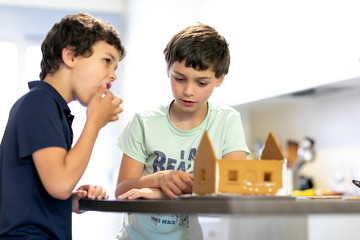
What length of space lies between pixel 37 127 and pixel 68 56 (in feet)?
0.83

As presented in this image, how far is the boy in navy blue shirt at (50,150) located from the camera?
1098 mm

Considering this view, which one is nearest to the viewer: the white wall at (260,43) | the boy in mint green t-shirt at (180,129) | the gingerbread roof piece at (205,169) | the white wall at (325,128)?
the gingerbread roof piece at (205,169)

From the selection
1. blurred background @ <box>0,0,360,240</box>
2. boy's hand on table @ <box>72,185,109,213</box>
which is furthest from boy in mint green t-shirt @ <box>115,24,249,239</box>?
blurred background @ <box>0,0,360,240</box>

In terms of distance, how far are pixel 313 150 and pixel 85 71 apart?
6.62ft

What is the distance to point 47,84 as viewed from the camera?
123 cm

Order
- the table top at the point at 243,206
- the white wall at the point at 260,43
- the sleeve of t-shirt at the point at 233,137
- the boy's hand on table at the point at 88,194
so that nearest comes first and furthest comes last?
the table top at the point at 243,206 < the boy's hand on table at the point at 88,194 < the sleeve of t-shirt at the point at 233,137 < the white wall at the point at 260,43

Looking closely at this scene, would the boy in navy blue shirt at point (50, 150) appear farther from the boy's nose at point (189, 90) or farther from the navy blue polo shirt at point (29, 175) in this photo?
the boy's nose at point (189, 90)

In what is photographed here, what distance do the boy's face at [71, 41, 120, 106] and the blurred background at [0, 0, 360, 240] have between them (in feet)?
2.33

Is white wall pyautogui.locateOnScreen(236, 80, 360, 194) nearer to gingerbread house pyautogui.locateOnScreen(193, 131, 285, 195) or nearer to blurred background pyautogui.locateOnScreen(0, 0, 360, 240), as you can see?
blurred background pyautogui.locateOnScreen(0, 0, 360, 240)

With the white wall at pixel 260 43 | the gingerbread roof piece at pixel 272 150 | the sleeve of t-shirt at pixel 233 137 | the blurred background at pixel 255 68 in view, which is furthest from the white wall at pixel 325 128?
the gingerbread roof piece at pixel 272 150

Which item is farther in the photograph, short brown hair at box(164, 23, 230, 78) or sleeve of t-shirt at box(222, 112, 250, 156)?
sleeve of t-shirt at box(222, 112, 250, 156)

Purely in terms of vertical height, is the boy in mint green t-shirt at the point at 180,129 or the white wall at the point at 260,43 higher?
the white wall at the point at 260,43

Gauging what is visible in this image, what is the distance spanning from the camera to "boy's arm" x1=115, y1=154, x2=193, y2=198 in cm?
120

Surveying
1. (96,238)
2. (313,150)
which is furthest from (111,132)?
(313,150)
